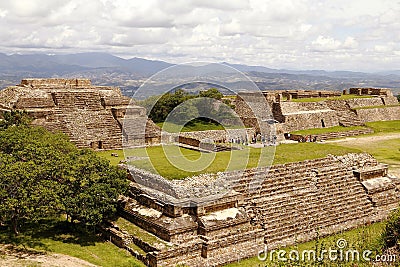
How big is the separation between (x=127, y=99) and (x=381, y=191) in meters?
13.2

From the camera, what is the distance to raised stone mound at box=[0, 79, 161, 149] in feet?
64.4

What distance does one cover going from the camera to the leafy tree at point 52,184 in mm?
10688

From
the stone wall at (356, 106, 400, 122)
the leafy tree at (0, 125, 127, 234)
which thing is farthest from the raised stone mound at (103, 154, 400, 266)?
the stone wall at (356, 106, 400, 122)

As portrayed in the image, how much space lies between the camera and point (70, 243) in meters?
11.3

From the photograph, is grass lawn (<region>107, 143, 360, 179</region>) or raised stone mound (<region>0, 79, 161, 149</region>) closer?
grass lawn (<region>107, 143, 360, 179</region>)

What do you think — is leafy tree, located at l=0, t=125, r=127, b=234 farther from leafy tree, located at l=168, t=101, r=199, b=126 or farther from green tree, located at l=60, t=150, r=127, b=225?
leafy tree, located at l=168, t=101, r=199, b=126

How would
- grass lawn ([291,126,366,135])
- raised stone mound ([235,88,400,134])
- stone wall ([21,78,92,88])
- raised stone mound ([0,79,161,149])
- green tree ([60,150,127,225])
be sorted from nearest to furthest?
green tree ([60,150,127,225])
raised stone mound ([0,79,161,149])
stone wall ([21,78,92,88])
grass lawn ([291,126,366,135])
raised stone mound ([235,88,400,134])

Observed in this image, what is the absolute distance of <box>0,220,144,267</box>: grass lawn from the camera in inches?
410

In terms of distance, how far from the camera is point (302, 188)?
13211mm

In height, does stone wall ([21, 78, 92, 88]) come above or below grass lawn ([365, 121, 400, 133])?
above

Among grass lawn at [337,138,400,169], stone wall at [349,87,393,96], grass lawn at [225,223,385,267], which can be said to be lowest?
grass lawn at [225,223,385,267]

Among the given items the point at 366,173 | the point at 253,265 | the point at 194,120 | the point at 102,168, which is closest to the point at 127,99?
the point at 194,120

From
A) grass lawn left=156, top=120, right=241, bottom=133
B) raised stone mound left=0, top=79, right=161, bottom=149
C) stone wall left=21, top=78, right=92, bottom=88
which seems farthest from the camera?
grass lawn left=156, top=120, right=241, bottom=133

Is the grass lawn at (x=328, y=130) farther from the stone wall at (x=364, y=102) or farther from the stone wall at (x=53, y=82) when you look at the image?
the stone wall at (x=53, y=82)
